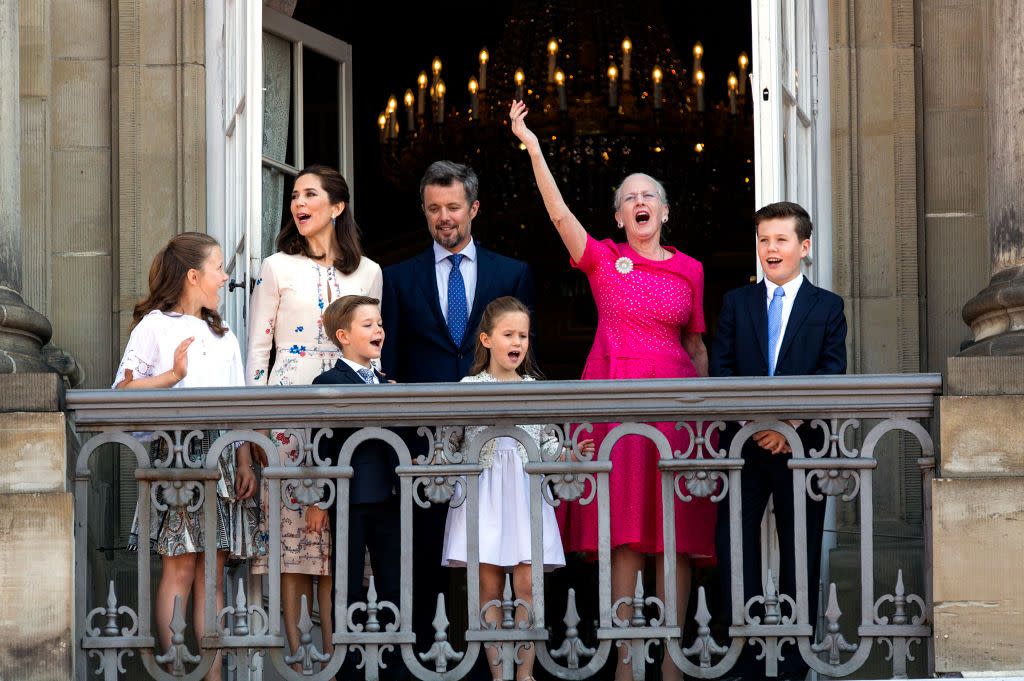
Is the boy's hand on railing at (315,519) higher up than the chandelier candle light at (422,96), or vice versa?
the chandelier candle light at (422,96)

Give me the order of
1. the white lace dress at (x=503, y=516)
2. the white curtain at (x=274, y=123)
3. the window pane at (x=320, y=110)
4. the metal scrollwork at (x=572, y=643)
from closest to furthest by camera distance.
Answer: the metal scrollwork at (x=572, y=643) → the white lace dress at (x=503, y=516) → the white curtain at (x=274, y=123) → the window pane at (x=320, y=110)

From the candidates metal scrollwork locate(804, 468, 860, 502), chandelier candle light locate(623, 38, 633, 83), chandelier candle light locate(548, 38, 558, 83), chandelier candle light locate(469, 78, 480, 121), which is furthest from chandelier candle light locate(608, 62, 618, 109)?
metal scrollwork locate(804, 468, 860, 502)

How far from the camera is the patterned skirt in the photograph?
6574mm

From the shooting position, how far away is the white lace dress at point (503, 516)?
664cm

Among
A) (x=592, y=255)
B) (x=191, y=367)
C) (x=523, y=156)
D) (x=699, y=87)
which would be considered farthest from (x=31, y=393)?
(x=699, y=87)

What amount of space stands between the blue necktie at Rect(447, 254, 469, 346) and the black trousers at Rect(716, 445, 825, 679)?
3.89 ft

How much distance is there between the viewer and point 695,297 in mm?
7148

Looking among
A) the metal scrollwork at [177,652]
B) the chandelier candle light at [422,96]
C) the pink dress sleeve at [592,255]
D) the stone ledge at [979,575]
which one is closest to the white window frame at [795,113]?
the pink dress sleeve at [592,255]

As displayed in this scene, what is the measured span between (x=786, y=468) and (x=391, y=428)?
1.36 meters

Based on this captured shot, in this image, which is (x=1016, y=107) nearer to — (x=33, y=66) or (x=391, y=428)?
(x=391, y=428)

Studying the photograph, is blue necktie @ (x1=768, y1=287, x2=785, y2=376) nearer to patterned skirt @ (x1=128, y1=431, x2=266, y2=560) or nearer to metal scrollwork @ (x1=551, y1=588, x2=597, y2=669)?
metal scrollwork @ (x1=551, y1=588, x2=597, y2=669)

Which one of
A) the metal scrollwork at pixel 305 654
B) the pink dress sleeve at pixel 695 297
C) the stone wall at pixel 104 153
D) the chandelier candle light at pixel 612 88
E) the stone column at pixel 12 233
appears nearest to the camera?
the metal scrollwork at pixel 305 654

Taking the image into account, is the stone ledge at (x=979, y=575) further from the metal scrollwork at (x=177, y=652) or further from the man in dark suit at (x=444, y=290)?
the metal scrollwork at (x=177, y=652)

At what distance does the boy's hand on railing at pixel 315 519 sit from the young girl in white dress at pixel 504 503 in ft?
1.40
